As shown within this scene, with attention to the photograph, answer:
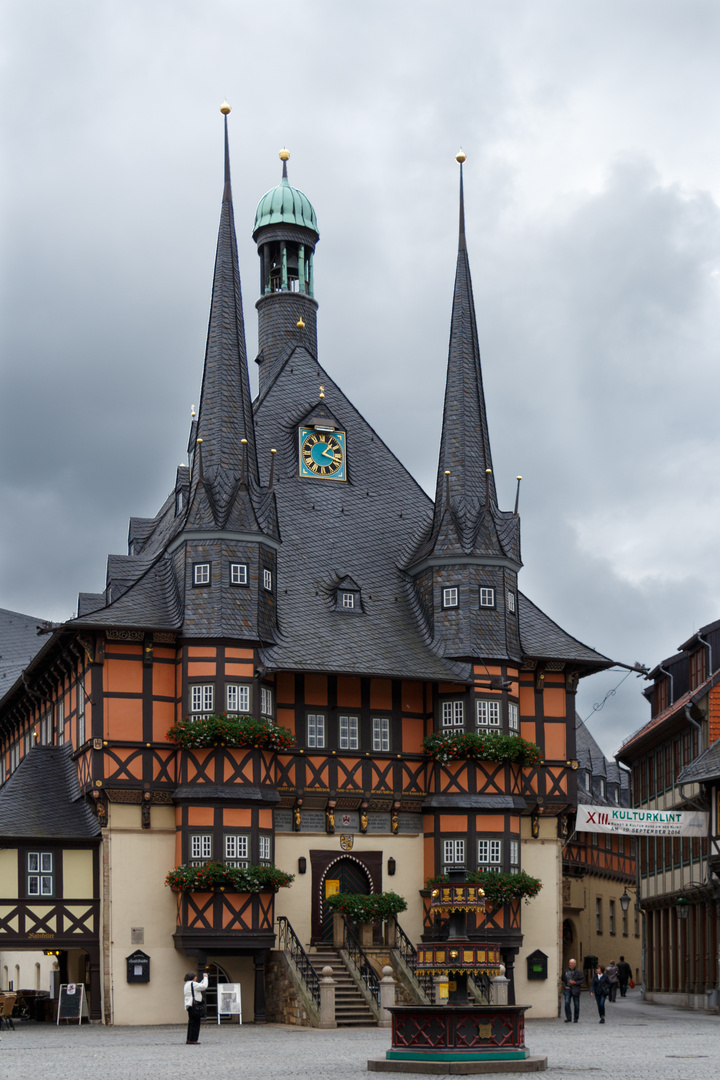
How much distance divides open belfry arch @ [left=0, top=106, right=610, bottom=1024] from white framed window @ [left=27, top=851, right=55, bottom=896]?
246 mm

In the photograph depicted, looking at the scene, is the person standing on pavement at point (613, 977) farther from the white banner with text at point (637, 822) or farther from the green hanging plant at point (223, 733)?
the green hanging plant at point (223, 733)

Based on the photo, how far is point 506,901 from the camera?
149 feet

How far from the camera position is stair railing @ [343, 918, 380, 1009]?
137 ft

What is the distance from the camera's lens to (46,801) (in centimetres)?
4572

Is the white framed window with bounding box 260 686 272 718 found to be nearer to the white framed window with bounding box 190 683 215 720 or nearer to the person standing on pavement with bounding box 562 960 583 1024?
the white framed window with bounding box 190 683 215 720

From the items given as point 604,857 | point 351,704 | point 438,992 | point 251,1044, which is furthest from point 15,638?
point 251,1044

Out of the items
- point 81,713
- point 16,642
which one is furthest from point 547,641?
point 16,642

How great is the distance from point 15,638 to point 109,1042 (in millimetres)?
52586

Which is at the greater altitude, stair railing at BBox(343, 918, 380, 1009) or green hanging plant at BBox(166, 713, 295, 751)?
green hanging plant at BBox(166, 713, 295, 751)

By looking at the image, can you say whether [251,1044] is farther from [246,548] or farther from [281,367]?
[281,367]

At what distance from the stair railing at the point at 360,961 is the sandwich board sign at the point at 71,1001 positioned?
6.98 metres

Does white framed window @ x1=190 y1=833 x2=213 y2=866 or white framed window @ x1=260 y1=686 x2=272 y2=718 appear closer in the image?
white framed window @ x1=190 y1=833 x2=213 y2=866

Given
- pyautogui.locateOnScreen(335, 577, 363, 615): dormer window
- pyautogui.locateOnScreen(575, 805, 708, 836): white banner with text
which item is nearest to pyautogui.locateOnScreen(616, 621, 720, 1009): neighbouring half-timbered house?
pyautogui.locateOnScreen(575, 805, 708, 836): white banner with text

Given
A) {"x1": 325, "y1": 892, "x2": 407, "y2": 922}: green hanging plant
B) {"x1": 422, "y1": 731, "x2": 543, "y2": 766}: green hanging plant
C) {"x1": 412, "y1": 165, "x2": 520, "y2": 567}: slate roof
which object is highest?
{"x1": 412, "y1": 165, "x2": 520, "y2": 567}: slate roof
